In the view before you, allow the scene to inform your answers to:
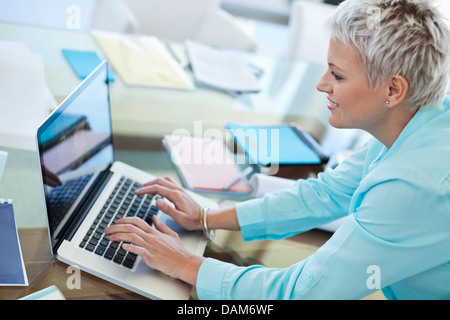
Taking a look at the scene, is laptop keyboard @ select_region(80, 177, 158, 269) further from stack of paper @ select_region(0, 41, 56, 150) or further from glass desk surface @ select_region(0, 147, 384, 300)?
stack of paper @ select_region(0, 41, 56, 150)

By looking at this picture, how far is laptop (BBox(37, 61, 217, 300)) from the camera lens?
0.82 metres

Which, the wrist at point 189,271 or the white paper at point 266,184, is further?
the white paper at point 266,184

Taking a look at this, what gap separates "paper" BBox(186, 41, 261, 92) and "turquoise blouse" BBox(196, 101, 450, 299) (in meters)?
0.95

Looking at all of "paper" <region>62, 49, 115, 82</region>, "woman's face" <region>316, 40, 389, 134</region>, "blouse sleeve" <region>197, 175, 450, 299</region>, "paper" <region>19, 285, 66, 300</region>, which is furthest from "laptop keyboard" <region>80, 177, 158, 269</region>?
"paper" <region>62, 49, 115, 82</region>

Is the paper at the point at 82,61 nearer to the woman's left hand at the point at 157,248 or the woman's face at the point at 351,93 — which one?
the woman's left hand at the point at 157,248

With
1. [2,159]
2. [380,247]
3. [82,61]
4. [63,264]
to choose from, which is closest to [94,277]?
[63,264]

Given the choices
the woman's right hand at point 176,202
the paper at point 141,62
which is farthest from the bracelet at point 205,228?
the paper at point 141,62

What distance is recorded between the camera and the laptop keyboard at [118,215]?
87 cm

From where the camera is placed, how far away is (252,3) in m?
4.18

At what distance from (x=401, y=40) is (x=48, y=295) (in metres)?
0.74

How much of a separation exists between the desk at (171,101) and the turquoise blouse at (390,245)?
2.21 ft
